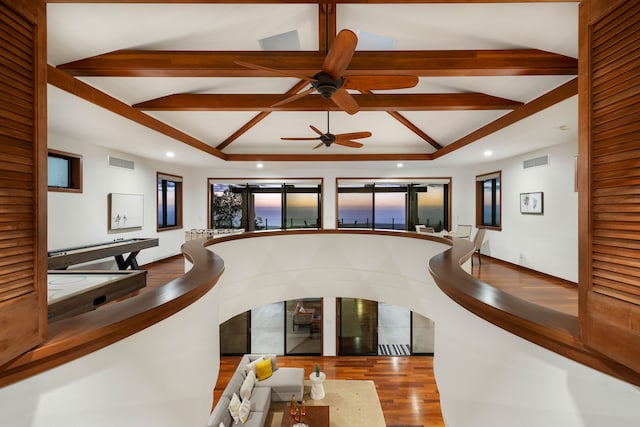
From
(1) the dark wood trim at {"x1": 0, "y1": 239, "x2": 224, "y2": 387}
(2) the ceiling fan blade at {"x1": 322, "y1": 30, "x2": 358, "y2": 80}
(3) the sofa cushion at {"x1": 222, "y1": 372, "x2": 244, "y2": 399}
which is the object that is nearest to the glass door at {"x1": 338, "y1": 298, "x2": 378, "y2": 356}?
(3) the sofa cushion at {"x1": 222, "y1": 372, "x2": 244, "y2": 399}

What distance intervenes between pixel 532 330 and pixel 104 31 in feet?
11.9

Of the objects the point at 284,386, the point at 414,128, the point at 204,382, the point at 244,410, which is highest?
the point at 414,128

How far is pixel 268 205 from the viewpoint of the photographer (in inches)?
360

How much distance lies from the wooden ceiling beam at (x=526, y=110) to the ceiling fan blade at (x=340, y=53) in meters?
2.55

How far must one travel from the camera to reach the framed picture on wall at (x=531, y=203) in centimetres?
541

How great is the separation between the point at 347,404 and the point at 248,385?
6.19ft

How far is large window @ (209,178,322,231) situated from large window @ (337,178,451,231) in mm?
1029

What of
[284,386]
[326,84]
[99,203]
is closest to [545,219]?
[326,84]

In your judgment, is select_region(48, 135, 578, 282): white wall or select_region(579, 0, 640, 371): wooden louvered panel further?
select_region(48, 135, 578, 282): white wall

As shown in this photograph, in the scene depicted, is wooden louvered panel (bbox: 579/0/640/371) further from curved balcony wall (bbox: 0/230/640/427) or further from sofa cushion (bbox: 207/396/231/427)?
sofa cushion (bbox: 207/396/231/427)

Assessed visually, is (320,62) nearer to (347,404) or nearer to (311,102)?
(311,102)

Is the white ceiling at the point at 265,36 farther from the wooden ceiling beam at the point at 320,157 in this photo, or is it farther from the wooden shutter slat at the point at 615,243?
the wooden shutter slat at the point at 615,243

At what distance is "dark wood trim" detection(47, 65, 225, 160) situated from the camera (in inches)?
107

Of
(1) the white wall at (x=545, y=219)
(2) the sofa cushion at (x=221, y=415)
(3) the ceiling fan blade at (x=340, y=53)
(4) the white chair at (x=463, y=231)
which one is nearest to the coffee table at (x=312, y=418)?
(2) the sofa cushion at (x=221, y=415)
